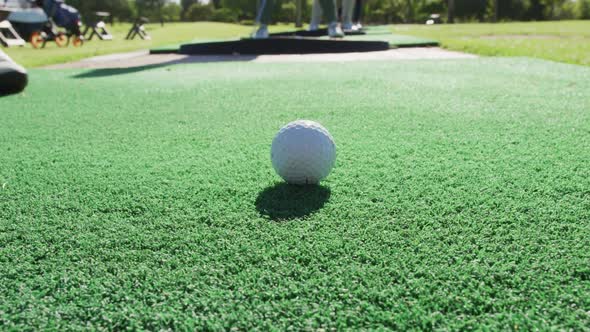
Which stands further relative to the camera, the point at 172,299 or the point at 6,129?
the point at 6,129

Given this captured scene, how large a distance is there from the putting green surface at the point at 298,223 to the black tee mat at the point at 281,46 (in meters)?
6.18

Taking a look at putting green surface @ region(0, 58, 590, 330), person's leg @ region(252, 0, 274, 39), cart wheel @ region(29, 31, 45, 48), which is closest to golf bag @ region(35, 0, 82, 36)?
cart wheel @ region(29, 31, 45, 48)

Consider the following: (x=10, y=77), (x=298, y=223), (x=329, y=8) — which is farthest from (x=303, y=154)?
(x=329, y=8)

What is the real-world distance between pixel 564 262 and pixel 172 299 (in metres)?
1.16

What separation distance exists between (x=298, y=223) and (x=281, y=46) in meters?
8.45

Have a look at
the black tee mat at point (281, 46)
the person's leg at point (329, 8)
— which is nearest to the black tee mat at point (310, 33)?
the person's leg at point (329, 8)

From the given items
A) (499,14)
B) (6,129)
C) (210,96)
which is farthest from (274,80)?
(499,14)

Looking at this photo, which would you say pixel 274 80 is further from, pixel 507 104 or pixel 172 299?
pixel 172 299

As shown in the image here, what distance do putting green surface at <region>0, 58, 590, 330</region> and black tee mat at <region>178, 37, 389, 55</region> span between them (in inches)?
243

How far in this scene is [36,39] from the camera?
1238 centimetres

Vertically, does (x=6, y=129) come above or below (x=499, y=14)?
below

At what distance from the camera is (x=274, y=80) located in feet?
18.2

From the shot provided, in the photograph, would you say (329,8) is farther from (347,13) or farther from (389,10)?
(389,10)

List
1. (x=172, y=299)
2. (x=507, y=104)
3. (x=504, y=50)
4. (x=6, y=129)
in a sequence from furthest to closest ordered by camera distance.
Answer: (x=504, y=50) < (x=507, y=104) < (x=6, y=129) < (x=172, y=299)
